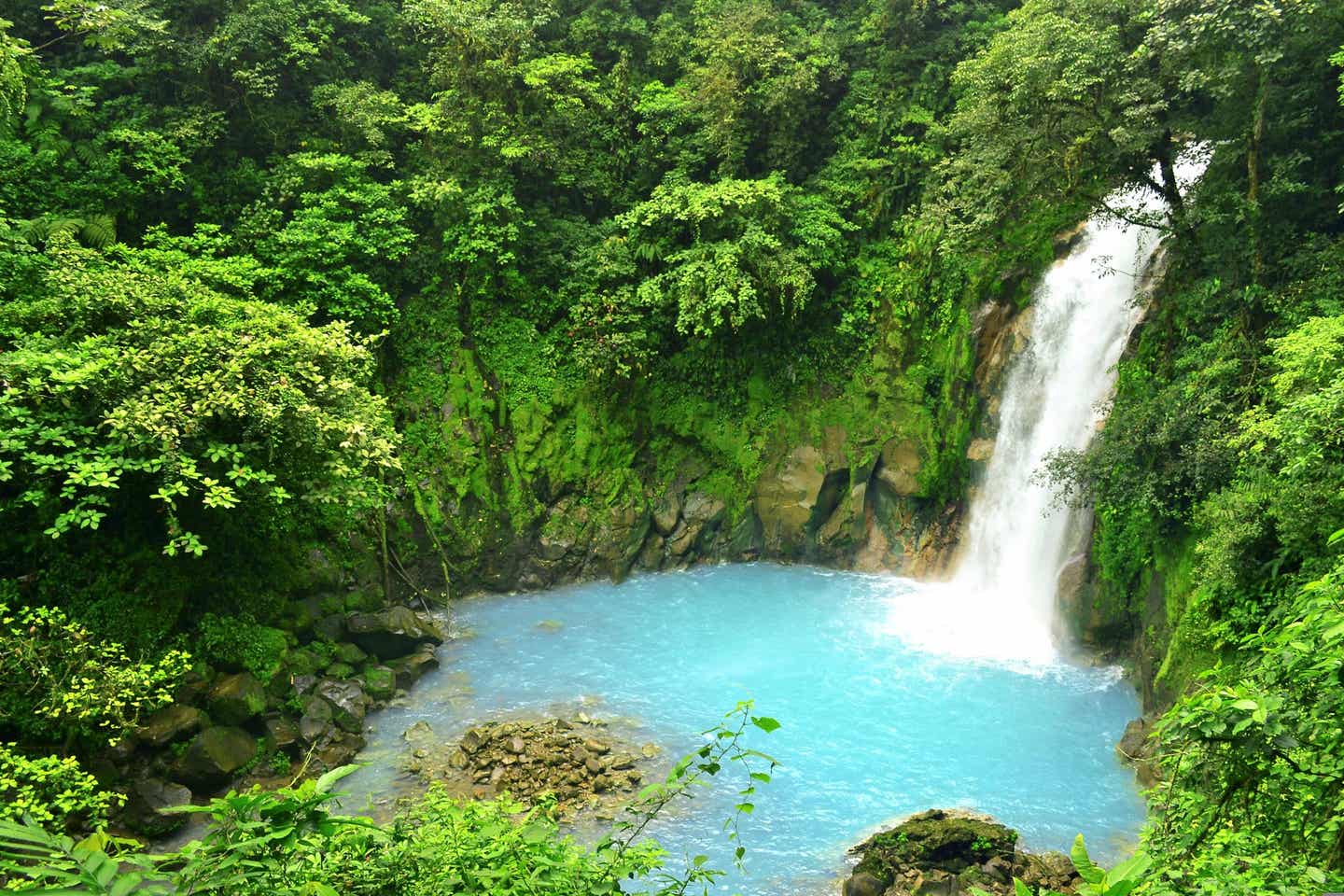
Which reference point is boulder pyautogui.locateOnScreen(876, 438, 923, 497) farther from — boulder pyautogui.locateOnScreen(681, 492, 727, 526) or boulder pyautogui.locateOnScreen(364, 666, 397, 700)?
boulder pyautogui.locateOnScreen(364, 666, 397, 700)

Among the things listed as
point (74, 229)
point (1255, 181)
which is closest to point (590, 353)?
point (74, 229)

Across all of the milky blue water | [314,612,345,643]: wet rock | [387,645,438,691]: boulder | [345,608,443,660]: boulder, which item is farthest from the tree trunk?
[314,612,345,643]: wet rock

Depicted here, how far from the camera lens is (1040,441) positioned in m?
13.8

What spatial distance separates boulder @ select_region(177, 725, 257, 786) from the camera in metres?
9.12

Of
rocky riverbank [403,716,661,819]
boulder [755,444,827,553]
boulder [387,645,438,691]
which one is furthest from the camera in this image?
boulder [755,444,827,553]

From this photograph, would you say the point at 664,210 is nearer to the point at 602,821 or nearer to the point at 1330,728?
the point at 602,821

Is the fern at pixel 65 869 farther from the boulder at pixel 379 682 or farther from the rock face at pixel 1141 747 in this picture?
the boulder at pixel 379 682

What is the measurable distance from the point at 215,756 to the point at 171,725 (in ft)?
1.88

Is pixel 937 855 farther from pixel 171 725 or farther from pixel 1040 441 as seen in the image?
pixel 171 725

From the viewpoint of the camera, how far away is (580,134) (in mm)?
16953

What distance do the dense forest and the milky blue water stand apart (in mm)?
754

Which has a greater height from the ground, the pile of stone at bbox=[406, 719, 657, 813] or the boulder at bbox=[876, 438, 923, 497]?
the boulder at bbox=[876, 438, 923, 497]

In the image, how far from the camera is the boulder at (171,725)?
899 cm

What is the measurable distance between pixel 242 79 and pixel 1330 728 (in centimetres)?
1697
